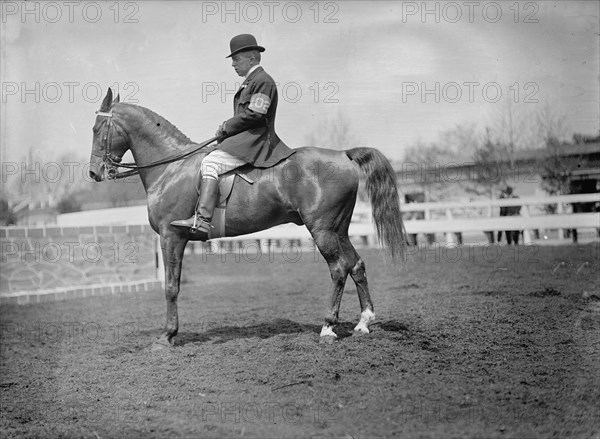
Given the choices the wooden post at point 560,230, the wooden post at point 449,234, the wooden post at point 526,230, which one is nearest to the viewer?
the wooden post at point 560,230

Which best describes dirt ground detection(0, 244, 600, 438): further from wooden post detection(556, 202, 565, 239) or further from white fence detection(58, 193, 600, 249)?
wooden post detection(556, 202, 565, 239)

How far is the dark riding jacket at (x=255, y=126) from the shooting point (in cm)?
542

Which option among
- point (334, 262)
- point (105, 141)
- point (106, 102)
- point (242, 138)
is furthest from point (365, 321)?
point (106, 102)

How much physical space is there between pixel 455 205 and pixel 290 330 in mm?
8273

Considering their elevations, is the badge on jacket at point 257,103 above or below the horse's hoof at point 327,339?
above

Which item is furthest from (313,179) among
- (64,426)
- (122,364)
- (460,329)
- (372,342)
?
(64,426)

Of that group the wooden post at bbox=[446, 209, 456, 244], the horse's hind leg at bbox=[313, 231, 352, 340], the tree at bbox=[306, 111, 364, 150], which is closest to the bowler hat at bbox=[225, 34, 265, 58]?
the horse's hind leg at bbox=[313, 231, 352, 340]

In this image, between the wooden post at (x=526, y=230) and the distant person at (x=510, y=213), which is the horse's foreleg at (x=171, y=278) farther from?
the distant person at (x=510, y=213)

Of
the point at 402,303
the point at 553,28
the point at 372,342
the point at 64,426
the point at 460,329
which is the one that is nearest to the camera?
the point at 64,426

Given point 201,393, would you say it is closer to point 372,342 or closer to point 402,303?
point 372,342

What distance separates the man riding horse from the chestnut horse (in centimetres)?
21

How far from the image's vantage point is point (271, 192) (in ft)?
18.9

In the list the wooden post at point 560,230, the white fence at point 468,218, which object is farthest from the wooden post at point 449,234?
the wooden post at point 560,230

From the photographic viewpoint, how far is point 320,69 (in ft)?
24.7
